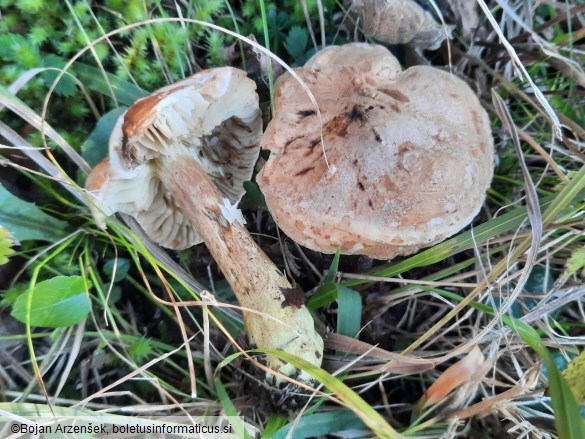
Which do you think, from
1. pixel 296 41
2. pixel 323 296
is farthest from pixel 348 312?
pixel 296 41

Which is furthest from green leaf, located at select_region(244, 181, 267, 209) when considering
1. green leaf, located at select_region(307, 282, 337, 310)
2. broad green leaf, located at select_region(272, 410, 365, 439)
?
broad green leaf, located at select_region(272, 410, 365, 439)

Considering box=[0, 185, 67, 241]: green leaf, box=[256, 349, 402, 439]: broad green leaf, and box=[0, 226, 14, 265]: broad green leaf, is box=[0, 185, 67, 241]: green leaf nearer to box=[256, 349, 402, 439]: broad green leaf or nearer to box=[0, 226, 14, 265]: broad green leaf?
box=[0, 226, 14, 265]: broad green leaf

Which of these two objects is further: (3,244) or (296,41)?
(296,41)

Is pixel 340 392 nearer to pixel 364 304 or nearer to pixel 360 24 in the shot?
pixel 364 304

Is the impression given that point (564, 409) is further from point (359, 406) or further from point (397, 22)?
point (397, 22)

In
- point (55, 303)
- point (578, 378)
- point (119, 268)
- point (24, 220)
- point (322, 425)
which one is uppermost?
point (24, 220)

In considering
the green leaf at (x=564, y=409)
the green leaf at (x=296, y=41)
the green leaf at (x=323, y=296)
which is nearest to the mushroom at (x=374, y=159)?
the green leaf at (x=323, y=296)

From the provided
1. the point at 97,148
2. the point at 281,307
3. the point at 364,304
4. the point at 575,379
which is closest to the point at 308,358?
the point at 281,307
